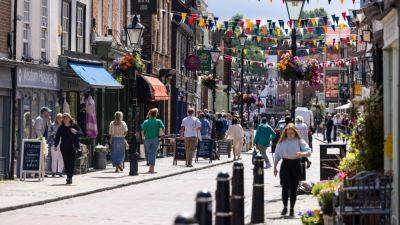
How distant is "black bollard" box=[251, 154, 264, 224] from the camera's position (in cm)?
1684

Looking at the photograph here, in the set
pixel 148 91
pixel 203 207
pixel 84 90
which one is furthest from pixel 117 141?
pixel 203 207

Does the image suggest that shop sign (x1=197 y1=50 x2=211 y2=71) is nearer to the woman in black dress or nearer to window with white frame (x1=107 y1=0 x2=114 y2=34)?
window with white frame (x1=107 y1=0 x2=114 y2=34)

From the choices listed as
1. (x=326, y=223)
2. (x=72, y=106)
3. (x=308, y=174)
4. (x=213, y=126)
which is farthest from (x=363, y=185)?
(x=213, y=126)

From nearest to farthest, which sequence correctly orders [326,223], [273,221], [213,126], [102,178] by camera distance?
1. [326,223]
2. [273,221]
3. [102,178]
4. [213,126]

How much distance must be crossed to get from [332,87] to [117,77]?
88.1m

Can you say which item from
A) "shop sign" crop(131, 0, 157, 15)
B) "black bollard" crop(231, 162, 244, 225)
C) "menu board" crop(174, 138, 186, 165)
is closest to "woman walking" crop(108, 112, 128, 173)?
"menu board" crop(174, 138, 186, 165)

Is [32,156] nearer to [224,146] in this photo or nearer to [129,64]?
[129,64]

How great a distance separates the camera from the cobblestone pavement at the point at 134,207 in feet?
58.2

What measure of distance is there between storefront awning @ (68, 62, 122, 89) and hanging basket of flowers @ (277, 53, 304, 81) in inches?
376

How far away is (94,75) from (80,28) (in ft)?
7.39

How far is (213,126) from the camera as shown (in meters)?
50.0

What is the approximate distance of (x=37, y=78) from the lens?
31.2m

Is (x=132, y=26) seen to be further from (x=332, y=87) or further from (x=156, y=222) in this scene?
(x=332, y=87)

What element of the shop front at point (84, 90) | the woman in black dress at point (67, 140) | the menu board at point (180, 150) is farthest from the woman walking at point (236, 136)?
the woman in black dress at point (67, 140)
